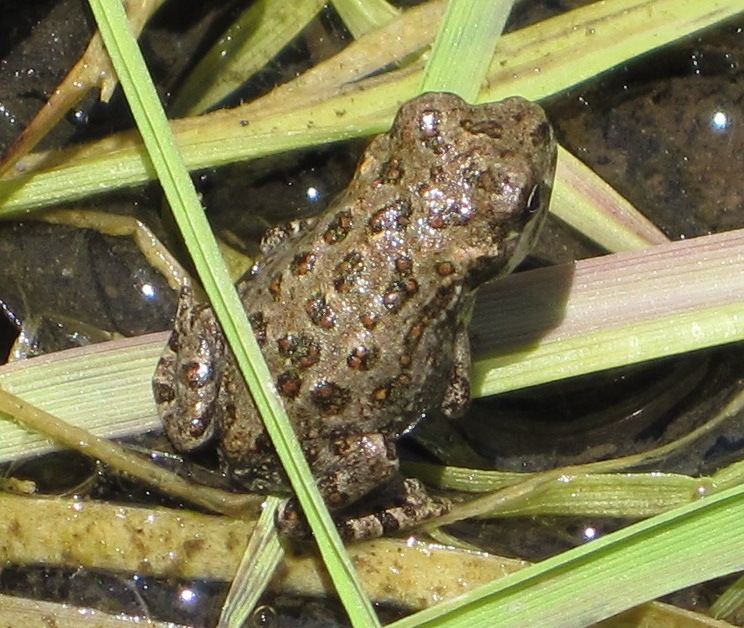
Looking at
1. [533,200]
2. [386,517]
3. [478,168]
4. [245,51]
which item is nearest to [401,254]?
[478,168]

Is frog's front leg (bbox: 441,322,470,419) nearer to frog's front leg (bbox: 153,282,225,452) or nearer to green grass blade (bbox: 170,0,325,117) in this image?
frog's front leg (bbox: 153,282,225,452)

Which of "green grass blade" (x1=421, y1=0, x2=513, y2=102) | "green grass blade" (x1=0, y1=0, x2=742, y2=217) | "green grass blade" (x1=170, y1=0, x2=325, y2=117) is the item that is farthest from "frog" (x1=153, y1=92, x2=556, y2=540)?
"green grass blade" (x1=170, y1=0, x2=325, y2=117)

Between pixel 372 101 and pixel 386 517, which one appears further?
pixel 372 101

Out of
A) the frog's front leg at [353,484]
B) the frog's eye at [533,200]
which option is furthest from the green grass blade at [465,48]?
the frog's front leg at [353,484]

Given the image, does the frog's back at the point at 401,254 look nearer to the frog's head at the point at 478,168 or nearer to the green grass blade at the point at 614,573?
the frog's head at the point at 478,168

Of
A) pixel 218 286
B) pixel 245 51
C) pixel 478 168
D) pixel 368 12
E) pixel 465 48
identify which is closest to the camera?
pixel 218 286

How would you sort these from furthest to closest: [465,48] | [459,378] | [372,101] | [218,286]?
[372,101] < [459,378] < [465,48] < [218,286]

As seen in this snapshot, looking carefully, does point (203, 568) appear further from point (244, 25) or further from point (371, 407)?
point (244, 25)

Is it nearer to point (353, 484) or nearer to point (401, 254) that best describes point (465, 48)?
point (401, 254)
